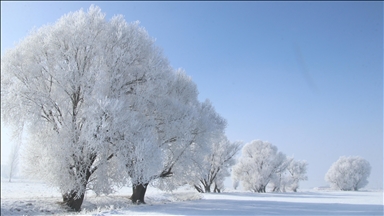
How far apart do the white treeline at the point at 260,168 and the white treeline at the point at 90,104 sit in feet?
120

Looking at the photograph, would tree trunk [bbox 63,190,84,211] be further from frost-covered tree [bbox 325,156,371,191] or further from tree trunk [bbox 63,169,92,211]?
frost-covered tree [bbox 325,156,371,191]

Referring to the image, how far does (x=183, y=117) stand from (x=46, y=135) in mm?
8473

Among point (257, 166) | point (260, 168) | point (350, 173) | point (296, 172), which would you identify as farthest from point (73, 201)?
point (350, 173)

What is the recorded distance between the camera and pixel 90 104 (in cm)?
1585

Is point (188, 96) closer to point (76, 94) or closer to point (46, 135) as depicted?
point (76, 94)

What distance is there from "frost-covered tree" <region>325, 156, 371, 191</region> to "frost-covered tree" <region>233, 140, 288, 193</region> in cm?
1960

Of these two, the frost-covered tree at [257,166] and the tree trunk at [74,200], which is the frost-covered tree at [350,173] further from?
the tree trunk at [74,200]

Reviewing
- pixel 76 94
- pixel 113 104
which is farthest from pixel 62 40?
pixel 113 104

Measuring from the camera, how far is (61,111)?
16.8 m

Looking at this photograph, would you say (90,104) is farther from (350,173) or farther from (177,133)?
(350,173)

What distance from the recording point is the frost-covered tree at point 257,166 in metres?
52.2

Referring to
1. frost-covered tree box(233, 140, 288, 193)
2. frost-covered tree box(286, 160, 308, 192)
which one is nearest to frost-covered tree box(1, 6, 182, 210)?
frost-covered tree box(233, 140, 288, 193)

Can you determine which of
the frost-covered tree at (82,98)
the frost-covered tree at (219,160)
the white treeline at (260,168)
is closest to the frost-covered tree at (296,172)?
the white treeline at (260,168)

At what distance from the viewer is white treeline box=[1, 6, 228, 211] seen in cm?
1506
